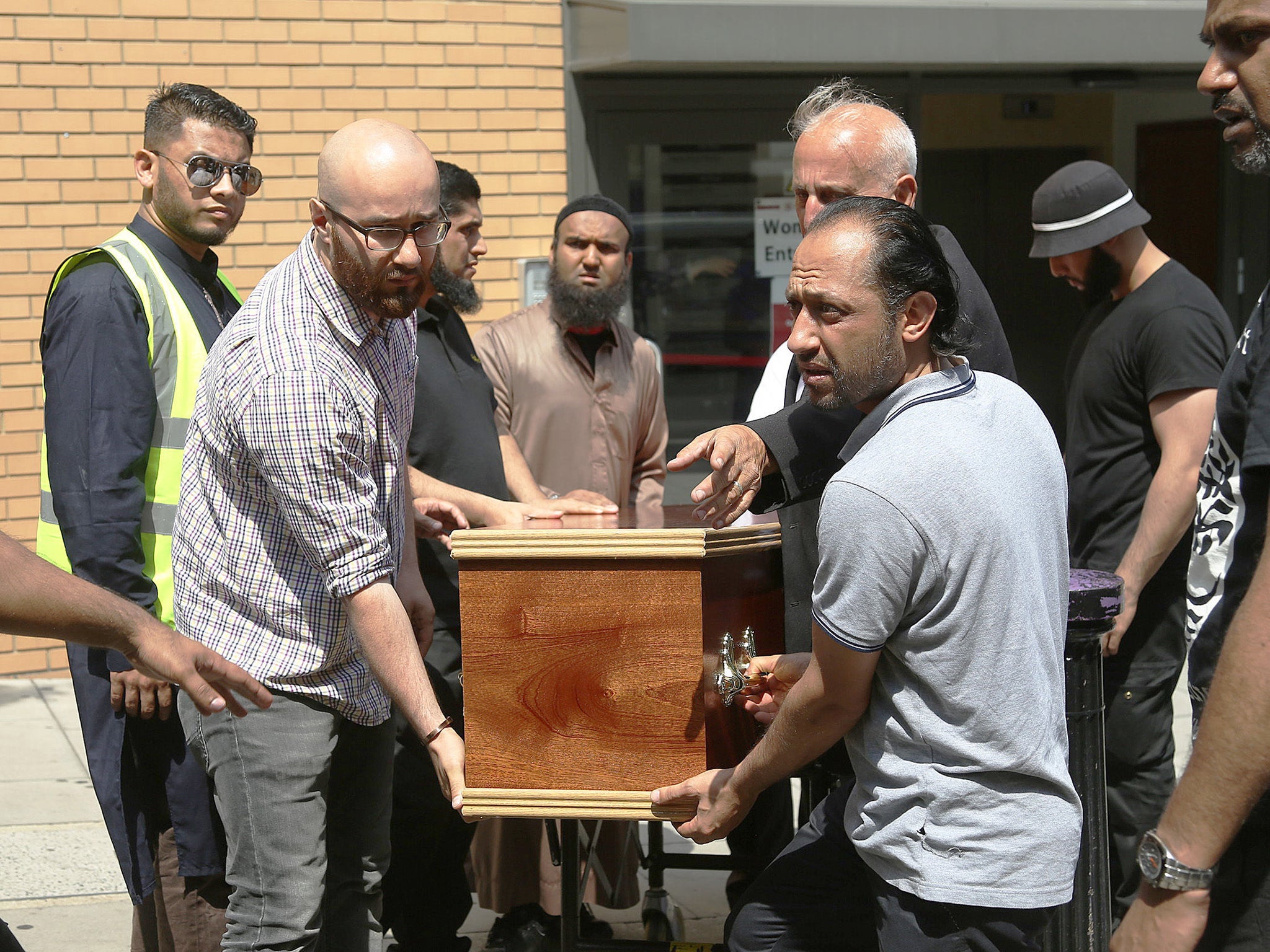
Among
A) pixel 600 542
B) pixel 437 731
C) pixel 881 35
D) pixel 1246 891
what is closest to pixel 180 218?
pixel 437 731

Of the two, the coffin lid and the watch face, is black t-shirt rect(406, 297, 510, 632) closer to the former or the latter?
the coffin lid

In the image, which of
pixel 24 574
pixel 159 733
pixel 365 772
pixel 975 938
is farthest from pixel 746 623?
pixel 159 733

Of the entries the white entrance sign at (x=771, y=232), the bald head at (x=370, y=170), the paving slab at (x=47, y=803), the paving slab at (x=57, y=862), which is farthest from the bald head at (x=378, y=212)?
the white entrance sign at (x=771, y=232)

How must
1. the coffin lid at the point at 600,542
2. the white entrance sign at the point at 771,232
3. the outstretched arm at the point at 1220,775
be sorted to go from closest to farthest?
the outstretched arm at the point at 1220,775 < the coffin lid at the point at 600,542 < the white entrance sign at the point at 771,232

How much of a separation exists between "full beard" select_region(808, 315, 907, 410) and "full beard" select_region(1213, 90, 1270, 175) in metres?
0.53

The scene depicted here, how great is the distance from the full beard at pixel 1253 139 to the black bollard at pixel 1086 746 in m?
0.86

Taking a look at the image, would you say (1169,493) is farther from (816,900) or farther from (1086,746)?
(816,900)

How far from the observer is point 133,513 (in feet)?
9.37

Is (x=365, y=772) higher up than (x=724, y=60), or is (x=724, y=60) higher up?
(x=724, y=60)

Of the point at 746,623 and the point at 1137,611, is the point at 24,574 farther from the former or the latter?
the point at 1137,611

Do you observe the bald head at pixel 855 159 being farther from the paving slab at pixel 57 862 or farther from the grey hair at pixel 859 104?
the paving slab at pixel 57 862

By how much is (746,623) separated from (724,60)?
431cm

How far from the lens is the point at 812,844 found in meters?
2.28

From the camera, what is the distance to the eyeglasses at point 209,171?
3252 mm
